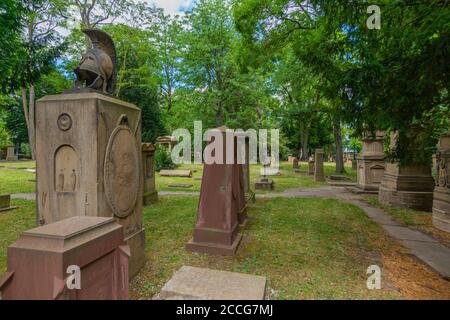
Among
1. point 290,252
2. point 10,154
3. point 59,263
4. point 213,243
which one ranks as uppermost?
point 10,154

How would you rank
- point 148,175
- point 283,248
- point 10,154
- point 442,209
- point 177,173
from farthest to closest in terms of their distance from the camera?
point 10,154 < point 177,173 < point 148,175 < point 442,209 < point 283,248

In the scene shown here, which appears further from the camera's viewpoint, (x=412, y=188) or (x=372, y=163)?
(x=372, y=163)

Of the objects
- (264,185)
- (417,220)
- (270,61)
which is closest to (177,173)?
(264,185)

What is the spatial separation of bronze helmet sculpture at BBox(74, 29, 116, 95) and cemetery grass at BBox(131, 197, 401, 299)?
9.15 ft

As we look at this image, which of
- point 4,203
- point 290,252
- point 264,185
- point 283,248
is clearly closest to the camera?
point 290,252

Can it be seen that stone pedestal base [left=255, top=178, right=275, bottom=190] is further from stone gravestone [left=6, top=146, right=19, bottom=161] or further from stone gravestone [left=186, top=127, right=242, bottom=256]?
stone gravestone [left=6, top=146, right=19, bottom=161]

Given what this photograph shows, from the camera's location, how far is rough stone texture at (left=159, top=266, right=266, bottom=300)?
240 cm

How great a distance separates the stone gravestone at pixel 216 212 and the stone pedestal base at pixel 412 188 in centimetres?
599

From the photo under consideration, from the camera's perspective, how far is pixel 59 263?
1.61 m

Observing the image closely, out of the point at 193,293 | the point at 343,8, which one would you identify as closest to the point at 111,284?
the point at 193,293

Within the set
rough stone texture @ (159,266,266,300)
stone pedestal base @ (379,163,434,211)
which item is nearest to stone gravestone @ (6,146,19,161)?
rough stone texture @ (159,266,266,300)

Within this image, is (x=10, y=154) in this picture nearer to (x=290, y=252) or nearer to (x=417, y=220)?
(x=290, y=252)

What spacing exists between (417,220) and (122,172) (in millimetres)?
7252
